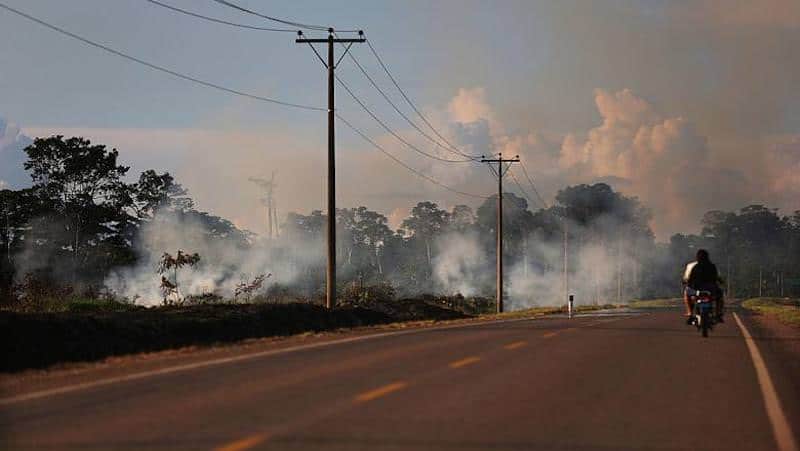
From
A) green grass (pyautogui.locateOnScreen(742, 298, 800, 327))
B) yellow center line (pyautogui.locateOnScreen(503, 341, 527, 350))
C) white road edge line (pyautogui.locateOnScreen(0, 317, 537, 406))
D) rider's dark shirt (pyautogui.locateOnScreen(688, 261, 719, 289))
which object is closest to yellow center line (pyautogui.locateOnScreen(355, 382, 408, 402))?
white road edge line (pyautogui.locateOnScreen(0, 317, 537, 406))

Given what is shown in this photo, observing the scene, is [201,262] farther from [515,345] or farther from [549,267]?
[549,267]

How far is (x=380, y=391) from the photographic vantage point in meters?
13.4

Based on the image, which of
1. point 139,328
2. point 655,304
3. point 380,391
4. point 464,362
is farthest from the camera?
point 655,304

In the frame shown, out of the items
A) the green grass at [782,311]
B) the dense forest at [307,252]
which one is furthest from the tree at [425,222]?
the green grass at [782,311]

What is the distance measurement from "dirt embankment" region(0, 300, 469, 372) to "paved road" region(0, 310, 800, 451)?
4.79 meters

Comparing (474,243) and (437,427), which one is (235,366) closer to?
(437,427)

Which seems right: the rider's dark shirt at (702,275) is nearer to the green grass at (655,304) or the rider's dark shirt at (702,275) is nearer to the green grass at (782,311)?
the green grass at (782,311)

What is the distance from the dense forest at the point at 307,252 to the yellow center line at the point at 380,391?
23.3 meters

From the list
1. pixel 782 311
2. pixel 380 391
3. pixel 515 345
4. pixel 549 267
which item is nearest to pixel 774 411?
pixel 380 391

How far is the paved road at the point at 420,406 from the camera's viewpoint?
975 cm

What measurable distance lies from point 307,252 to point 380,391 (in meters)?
114

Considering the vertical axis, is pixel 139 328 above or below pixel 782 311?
above

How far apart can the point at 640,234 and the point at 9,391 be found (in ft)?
566

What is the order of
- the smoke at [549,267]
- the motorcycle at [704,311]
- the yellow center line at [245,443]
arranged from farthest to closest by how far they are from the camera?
the smoke at [549,267]
the motorcycle at [704,311]
the yellow center line at [245,443]
